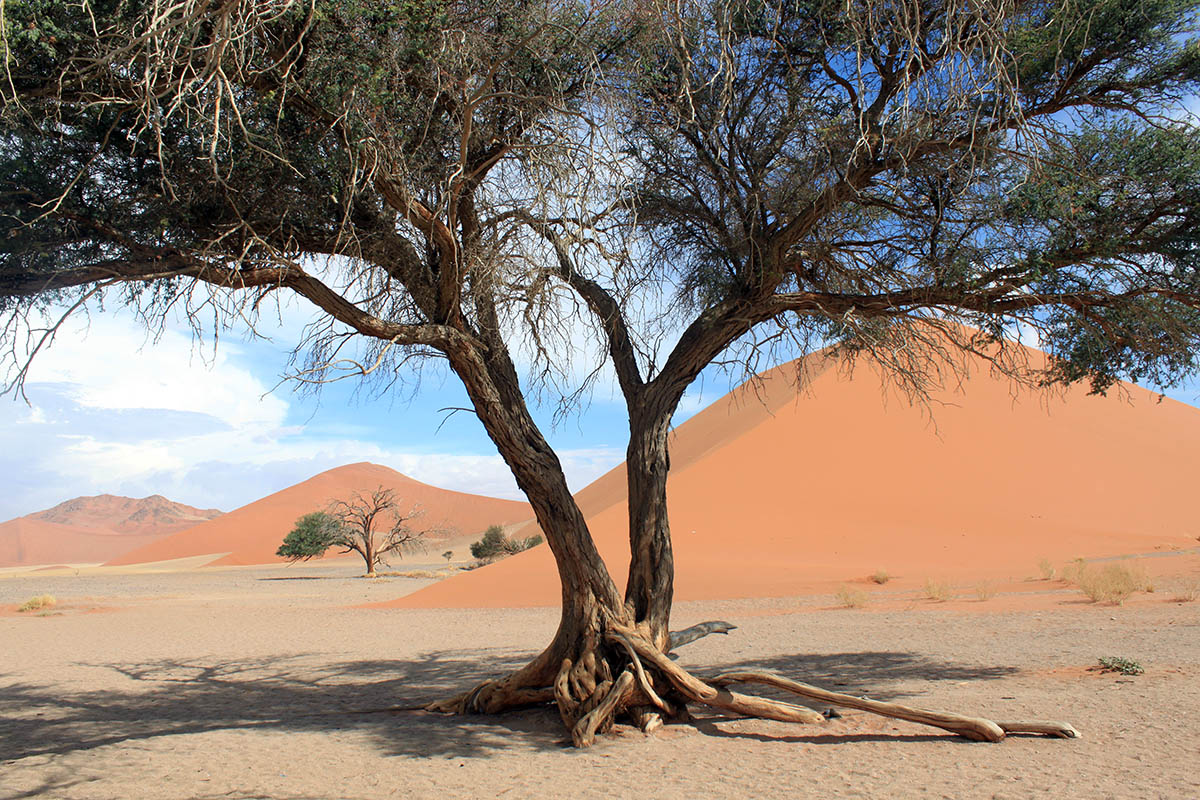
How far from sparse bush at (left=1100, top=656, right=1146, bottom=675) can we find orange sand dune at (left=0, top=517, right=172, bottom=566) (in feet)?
361

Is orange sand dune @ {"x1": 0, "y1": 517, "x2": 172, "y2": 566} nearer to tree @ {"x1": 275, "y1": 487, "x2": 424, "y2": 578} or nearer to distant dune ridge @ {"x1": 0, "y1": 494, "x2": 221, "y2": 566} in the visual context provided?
distant dune ridge @ {"x1": 0, "y1": 494, "x2": 221, "y2": 566}

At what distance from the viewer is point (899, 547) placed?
91.6 ft

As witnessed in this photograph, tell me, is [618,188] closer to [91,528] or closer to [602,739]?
[602,739]

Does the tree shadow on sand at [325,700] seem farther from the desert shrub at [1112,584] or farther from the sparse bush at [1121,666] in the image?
the desert shrub at [1112,584]

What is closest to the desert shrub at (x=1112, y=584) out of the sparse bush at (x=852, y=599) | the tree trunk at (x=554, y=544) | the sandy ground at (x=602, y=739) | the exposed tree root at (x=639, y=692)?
the sandy ground at (x=602, y=739)

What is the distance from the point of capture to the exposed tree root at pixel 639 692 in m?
6.29

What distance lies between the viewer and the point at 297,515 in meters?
89.6

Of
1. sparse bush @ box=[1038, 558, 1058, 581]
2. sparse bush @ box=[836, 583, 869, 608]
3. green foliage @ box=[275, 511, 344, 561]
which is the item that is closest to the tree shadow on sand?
sparse bush @ box=[836, 583, 869, 608]

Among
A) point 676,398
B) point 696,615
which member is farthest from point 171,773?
point 696,615

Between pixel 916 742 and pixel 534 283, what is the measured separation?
4.51 meters

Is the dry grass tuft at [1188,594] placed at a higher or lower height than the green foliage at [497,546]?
lower

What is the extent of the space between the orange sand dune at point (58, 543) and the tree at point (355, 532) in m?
73.0

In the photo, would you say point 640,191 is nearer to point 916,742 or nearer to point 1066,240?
point 1066,240

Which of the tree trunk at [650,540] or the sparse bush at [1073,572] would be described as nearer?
the tree trunk at [650,540]
